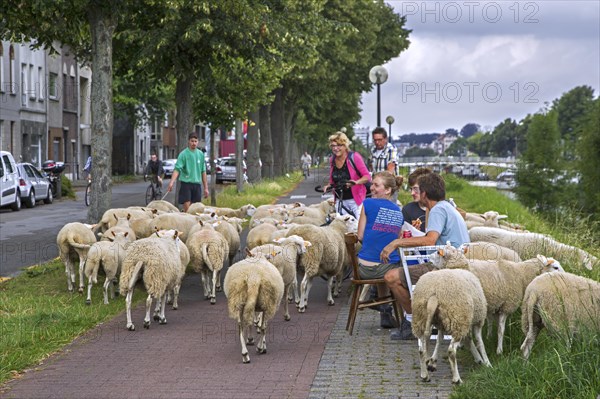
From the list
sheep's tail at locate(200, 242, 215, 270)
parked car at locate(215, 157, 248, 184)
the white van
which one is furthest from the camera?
parked car at locate(215, 157, 248, 184)

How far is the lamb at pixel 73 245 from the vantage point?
547 inches

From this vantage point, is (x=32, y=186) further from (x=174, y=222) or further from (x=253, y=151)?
(x=174, y=222)

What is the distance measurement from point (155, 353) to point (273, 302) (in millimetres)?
1206

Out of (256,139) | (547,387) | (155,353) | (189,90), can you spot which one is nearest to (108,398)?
(155,353)

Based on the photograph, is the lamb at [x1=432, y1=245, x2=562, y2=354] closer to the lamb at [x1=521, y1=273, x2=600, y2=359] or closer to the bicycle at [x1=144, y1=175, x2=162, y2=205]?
the lamb at [x1=521, y1=273, x2=600, y2=359]

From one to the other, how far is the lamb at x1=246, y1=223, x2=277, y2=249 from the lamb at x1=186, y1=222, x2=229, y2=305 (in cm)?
64

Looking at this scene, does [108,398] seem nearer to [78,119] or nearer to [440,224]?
[440,224]

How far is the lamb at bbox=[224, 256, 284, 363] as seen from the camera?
31.6ft

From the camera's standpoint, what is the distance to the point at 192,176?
63.2 ft

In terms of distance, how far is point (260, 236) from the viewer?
46.2ft

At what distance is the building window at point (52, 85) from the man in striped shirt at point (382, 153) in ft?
138

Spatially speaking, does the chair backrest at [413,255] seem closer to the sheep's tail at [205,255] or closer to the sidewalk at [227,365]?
the sidewalk at [227,365]

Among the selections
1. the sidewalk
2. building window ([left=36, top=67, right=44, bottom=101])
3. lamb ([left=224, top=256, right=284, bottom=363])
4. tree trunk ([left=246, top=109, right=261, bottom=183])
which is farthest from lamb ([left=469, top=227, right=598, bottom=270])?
building window ([left=36, top=67, right=44, bottom=101])

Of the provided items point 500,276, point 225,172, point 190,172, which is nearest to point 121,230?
point 190,172
